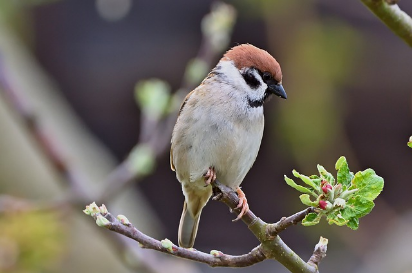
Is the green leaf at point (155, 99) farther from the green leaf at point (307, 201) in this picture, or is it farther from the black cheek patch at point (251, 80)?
the green leaf at point (307, 201)

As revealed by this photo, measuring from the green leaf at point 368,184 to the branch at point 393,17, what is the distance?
0.93 ft

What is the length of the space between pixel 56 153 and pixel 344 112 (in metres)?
2.11

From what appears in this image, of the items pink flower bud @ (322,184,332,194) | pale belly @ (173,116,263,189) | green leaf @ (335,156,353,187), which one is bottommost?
pink flower bud @ (322,184,332,194)

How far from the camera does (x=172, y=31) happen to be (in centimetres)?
479

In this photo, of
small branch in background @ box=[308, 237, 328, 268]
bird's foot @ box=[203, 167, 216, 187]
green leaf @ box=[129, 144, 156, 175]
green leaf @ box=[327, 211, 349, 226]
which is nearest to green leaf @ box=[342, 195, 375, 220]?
green leaf @ box=[327, 211, 349, 226]

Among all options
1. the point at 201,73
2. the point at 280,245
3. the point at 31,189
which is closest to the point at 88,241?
the point at 31,189

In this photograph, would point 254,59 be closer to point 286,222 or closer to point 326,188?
point 286,222

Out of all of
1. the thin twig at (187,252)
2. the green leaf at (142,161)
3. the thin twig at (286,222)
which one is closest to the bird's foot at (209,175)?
the green leaf at (142,161)

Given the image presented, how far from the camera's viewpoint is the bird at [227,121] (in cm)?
217

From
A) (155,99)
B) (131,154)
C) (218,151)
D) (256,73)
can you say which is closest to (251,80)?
(256,73)

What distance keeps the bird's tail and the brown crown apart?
60cm

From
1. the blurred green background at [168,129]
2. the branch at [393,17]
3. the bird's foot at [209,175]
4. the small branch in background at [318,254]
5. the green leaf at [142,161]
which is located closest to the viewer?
the branch at [393,17]

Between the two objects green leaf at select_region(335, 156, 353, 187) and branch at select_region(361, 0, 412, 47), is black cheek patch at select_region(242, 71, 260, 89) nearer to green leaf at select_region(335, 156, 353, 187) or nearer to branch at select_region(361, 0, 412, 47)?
branch at select_region(361, 0, 412, 47)

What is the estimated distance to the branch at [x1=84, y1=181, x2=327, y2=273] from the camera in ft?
4.33
